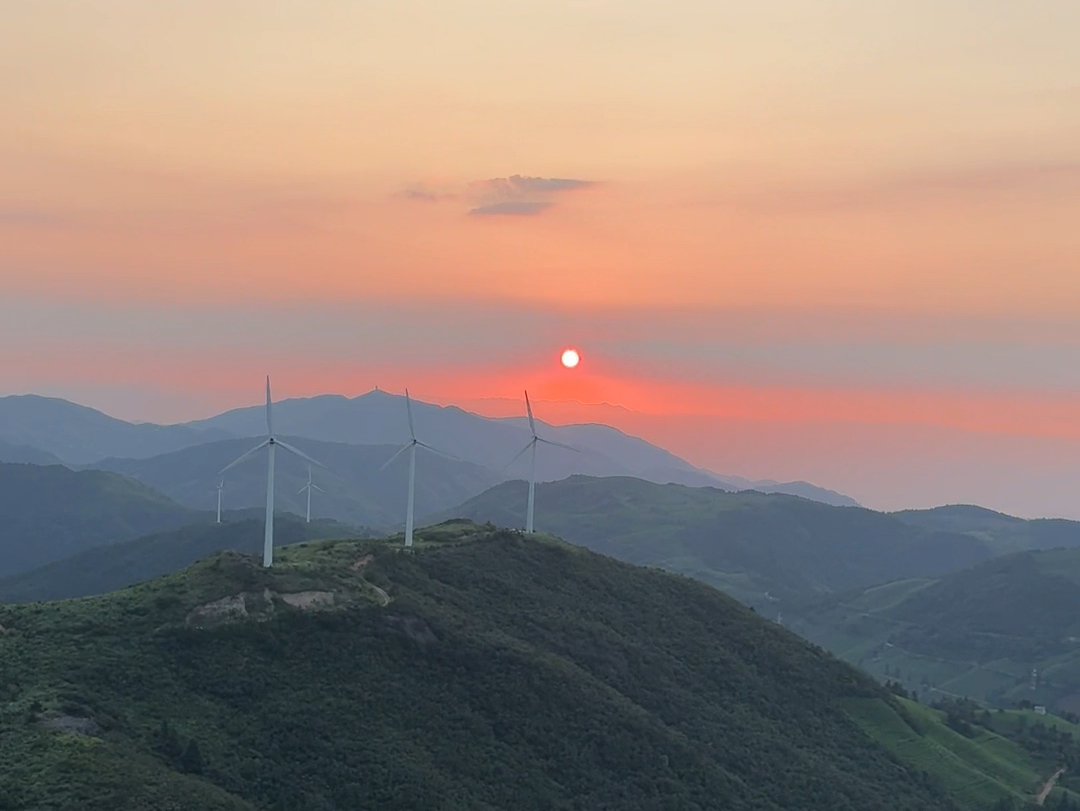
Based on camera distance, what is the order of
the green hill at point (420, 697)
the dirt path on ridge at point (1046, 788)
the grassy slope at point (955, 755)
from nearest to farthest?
the green hill at point (420, 697), the grassy slope at point (955, 755), the dirt path on ridge at point (1046, 788)

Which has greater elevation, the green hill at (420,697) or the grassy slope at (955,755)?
the green hill at (420,697)

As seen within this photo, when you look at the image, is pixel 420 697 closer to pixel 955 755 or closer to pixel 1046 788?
pixel 955 755

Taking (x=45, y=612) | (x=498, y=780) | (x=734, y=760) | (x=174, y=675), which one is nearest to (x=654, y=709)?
(x=734, y=760)

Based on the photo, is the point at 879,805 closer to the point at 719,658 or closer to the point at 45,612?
the point at 719,658

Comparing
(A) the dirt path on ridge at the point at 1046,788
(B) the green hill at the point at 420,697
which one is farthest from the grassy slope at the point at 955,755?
(B) the green hill at the point at 420,697

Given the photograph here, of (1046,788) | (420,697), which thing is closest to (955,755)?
(1046,788)

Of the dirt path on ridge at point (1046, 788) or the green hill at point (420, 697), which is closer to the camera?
the green hill at point (420, 697)

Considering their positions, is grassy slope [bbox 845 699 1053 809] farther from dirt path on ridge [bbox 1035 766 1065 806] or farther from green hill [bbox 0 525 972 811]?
green hill [bbox 0 525 972 811]

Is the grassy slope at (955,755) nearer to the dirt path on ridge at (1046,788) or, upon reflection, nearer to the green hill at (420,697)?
the dirt path on ridge at (1046,788)

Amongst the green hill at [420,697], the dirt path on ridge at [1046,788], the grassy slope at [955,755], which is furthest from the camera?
the dirt path on ridge at [1046,788]

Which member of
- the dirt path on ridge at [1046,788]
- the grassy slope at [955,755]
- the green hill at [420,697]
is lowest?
the dirt path on ridge at [1046,788]
